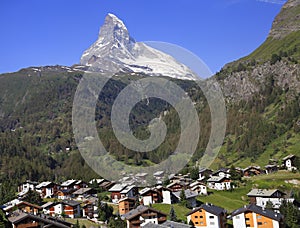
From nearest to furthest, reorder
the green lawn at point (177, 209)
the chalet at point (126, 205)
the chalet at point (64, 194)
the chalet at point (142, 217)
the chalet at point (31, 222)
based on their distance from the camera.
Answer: the chalet at point (31, 222)
the chalet at point (142, 217)
the green lawn at point (177, 209)
the chalet at point (126, 205)
the chalet at point (64, 194)

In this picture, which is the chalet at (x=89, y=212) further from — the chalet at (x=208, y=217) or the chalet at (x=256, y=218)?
the chalet at (x=256, y=218)

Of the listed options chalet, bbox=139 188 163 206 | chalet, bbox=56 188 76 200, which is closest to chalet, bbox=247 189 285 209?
chalet, bbox=139 188 163 206

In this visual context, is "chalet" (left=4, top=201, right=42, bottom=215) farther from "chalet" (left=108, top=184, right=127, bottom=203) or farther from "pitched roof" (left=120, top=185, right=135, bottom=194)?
"pitched roof" (left=120, top=185, right=135, bottom=194)

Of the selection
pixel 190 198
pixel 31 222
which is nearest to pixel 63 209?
pixel 31 222

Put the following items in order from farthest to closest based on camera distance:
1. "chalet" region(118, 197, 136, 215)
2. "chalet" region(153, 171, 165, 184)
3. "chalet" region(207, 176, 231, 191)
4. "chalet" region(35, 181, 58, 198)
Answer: "chalet" region(153, 171, 165, 184)
"chalet" region(35, 181, 58, 198)
"chalet" region(207, 176, 231, 191)
"chalet" region(118, 197, 136, 215)

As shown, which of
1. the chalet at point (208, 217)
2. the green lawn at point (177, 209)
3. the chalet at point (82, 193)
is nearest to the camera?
the chalet at point (208, 217)

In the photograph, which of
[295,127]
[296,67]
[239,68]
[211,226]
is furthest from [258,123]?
[211,226]

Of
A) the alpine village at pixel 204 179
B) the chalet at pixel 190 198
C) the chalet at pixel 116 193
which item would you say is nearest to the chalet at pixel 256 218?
the alpine village at pixel 204 179

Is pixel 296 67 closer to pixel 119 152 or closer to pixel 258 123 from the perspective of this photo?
pixel 258 123
